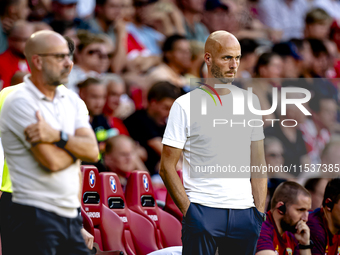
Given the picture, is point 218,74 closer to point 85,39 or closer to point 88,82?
point 88,82

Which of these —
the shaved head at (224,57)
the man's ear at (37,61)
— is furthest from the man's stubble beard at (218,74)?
the man's ear at (37,61)

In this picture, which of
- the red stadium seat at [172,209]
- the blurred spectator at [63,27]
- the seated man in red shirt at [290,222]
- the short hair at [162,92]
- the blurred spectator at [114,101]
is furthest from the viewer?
the blurred spectator at [63,27]

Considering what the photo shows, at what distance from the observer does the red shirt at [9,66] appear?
682 centimetres

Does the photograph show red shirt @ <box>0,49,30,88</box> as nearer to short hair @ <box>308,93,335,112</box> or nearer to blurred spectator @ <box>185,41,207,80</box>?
blurred spectator @ <box>185,41,207,80</box>

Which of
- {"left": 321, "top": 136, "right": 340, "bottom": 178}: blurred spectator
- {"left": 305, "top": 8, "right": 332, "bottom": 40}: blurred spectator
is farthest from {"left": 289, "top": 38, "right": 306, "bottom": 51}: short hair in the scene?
{"left": 321, "top": 136, "right": 340, "bottom": 178}: blurred spectator

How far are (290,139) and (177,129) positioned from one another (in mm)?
4373

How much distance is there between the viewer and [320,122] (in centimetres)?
874

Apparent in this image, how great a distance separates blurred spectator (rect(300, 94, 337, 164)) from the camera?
8500mm

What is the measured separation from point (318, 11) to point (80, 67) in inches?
214

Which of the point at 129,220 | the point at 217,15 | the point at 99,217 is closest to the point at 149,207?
the point at 129,220

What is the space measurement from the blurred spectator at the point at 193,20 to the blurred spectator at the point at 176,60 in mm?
1441

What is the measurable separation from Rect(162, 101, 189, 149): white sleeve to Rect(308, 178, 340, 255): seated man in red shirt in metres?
2.03

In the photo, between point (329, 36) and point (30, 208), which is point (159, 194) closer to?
point (30, 208)

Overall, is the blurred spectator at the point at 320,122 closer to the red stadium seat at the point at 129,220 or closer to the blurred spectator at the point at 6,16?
the red stadium seat at the point at 129,220
